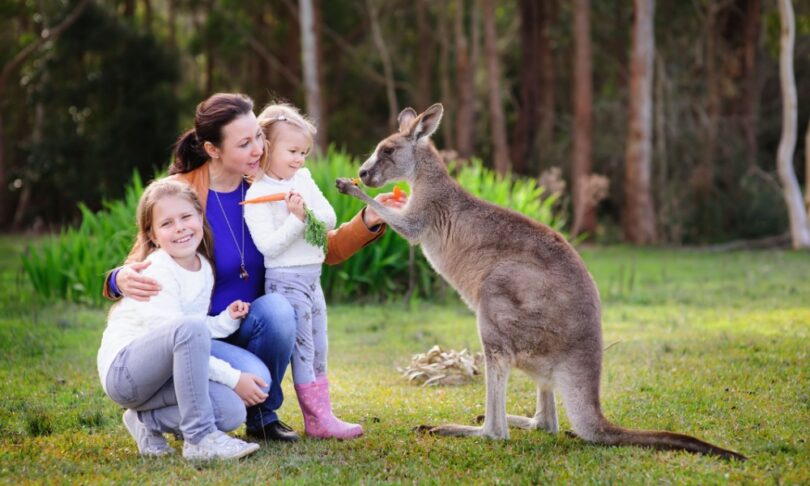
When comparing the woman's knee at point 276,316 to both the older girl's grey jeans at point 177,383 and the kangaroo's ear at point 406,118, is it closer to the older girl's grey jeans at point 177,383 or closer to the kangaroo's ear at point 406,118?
the older girl's grey jeans at point 177,383

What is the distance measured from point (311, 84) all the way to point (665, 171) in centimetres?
725

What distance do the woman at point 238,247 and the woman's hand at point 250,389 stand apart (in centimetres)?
2

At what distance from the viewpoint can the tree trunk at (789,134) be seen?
1496 centimetres

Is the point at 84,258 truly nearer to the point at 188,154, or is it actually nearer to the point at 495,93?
the point at 188,154

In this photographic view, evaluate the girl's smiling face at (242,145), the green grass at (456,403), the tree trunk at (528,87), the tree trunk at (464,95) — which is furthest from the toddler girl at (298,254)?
the tree trunk at (528,87)

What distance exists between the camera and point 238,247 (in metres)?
4.60

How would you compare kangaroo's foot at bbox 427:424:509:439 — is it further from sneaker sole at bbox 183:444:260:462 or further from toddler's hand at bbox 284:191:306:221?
toddler's hand at bbox 284:191:306:221

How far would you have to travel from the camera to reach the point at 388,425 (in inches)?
197

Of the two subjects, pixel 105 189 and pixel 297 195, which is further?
pixel 105 189

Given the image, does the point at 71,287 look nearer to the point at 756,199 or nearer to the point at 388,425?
the point at 388,425

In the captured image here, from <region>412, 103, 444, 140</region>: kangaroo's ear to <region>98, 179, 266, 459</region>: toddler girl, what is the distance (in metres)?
1.48

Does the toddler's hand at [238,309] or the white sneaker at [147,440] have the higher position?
the toddler's hand at [238,309]

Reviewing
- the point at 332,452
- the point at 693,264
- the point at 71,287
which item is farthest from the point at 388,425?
the point at 693,264

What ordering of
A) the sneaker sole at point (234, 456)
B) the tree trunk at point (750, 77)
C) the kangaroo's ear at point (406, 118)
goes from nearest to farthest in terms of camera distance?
the sneaker sole at point (234, 456) < the kangaroo's ear at point (406, 118) < the tree trunk at point (750, 77)
